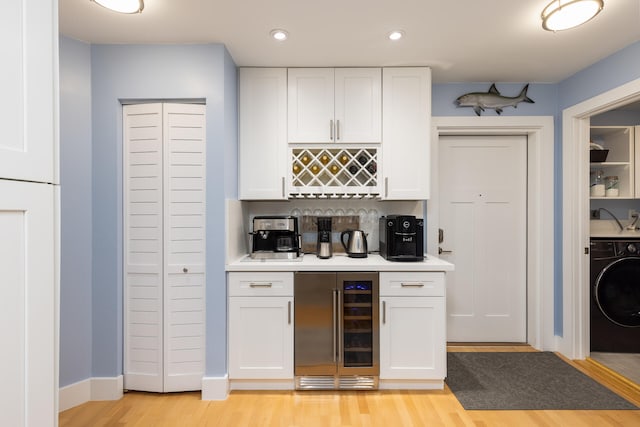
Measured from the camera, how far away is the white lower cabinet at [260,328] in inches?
93.2

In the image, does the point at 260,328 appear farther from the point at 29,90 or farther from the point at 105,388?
the point at 29,90

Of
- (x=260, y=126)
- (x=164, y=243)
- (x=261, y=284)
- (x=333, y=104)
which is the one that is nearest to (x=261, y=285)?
(x=261, y=284)

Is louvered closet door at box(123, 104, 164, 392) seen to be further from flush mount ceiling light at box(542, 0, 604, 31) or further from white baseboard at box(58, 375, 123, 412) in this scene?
flush mount ceiling light at box(542, 0, 604, 31)

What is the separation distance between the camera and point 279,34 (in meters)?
2.20

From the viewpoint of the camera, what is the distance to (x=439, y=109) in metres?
3.07

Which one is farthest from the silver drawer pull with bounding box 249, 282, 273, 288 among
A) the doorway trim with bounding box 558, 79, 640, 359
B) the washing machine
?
the washing machine

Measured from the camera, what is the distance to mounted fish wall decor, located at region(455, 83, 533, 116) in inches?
118

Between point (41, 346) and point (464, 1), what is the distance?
232 centimetres

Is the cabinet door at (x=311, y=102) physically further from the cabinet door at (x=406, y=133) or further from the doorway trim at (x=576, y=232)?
the doorway trim at (x=576, y=232)

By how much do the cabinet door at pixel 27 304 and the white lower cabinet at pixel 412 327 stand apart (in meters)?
1.91

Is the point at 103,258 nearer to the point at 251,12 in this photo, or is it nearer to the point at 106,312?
the point at 106,312

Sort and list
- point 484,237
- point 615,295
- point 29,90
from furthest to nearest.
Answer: point 484,237 < point 615,295 < point 29,90

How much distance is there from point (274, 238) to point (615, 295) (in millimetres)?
2973

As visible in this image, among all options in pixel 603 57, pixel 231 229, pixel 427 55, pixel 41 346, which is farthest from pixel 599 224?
pixel 41 346
